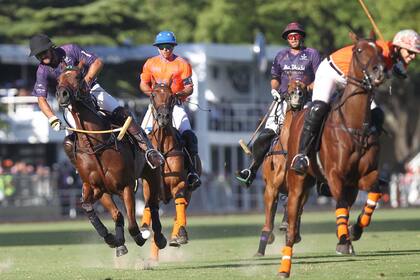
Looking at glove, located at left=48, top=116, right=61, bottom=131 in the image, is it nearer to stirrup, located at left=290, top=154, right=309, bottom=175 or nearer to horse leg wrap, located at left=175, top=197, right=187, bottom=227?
horse leg wrap, located at left=175, top=197, right=187, bottom=227

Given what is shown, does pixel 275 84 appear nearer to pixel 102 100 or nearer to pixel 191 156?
pixel 191 156

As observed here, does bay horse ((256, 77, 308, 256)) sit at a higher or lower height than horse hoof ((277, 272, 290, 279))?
higher

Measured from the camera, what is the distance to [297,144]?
15258 mm

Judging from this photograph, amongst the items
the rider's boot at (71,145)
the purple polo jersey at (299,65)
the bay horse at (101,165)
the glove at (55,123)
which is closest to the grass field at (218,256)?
the bay horse at (101,165)

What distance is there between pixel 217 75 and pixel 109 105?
43.8m

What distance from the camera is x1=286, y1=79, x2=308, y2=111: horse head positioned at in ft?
58.8

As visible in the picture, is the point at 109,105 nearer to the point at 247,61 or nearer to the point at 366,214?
the point at 366,214

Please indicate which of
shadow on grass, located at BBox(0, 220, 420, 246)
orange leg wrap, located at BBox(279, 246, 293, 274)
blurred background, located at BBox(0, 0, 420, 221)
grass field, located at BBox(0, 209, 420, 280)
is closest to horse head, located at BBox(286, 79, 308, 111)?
grass field, located at BBox(0, 209, 420, 280)

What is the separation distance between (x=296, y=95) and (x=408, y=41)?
3543mm

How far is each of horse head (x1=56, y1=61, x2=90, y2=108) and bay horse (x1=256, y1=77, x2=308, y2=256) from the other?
9.55ft

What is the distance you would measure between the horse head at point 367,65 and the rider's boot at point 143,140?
3.72 metres

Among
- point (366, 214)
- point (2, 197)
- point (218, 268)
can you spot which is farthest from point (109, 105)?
point (2, 197)

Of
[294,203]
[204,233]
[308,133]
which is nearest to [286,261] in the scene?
[294,203]

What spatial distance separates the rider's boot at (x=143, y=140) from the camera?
17.7 metres
